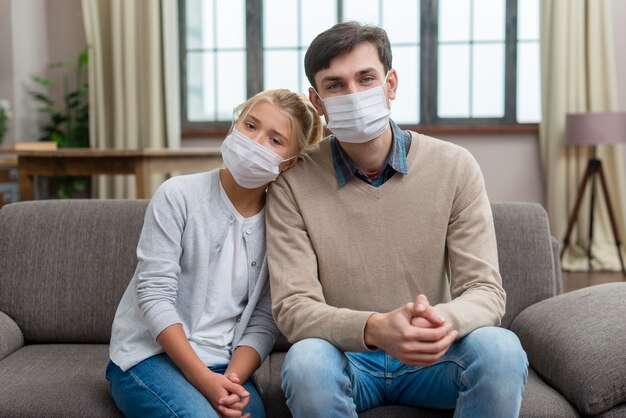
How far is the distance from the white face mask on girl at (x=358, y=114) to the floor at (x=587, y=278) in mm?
2777

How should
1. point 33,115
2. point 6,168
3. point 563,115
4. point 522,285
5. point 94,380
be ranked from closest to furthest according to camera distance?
point 94,380 < point 522,285 < point 6,168 < point 563,115 < point 33,115

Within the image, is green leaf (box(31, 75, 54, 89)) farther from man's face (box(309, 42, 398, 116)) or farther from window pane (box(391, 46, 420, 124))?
man's face (box(309, 42, 398, 116))

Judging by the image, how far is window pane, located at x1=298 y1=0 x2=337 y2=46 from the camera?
5.25 meters

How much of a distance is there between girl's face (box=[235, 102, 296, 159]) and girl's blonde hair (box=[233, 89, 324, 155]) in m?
0.01

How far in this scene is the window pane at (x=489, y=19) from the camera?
5078 mm

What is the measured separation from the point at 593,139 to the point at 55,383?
148 inches

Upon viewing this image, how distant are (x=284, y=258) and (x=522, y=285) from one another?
0.72 metres

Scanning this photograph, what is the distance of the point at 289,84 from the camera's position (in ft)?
17.4

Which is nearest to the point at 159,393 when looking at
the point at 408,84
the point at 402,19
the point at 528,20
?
the point at 408,84

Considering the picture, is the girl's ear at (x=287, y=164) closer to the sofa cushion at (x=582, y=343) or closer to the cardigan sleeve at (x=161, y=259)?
the cardigan sleeve at (x=161, y=259)

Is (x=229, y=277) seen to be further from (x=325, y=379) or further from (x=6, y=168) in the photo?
(x=6, y=168)

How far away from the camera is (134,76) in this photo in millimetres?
5145

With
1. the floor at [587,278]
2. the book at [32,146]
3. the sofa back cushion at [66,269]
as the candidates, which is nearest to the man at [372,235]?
the sofa back cushion at [66,269]

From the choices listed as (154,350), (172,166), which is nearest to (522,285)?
(154,350)
